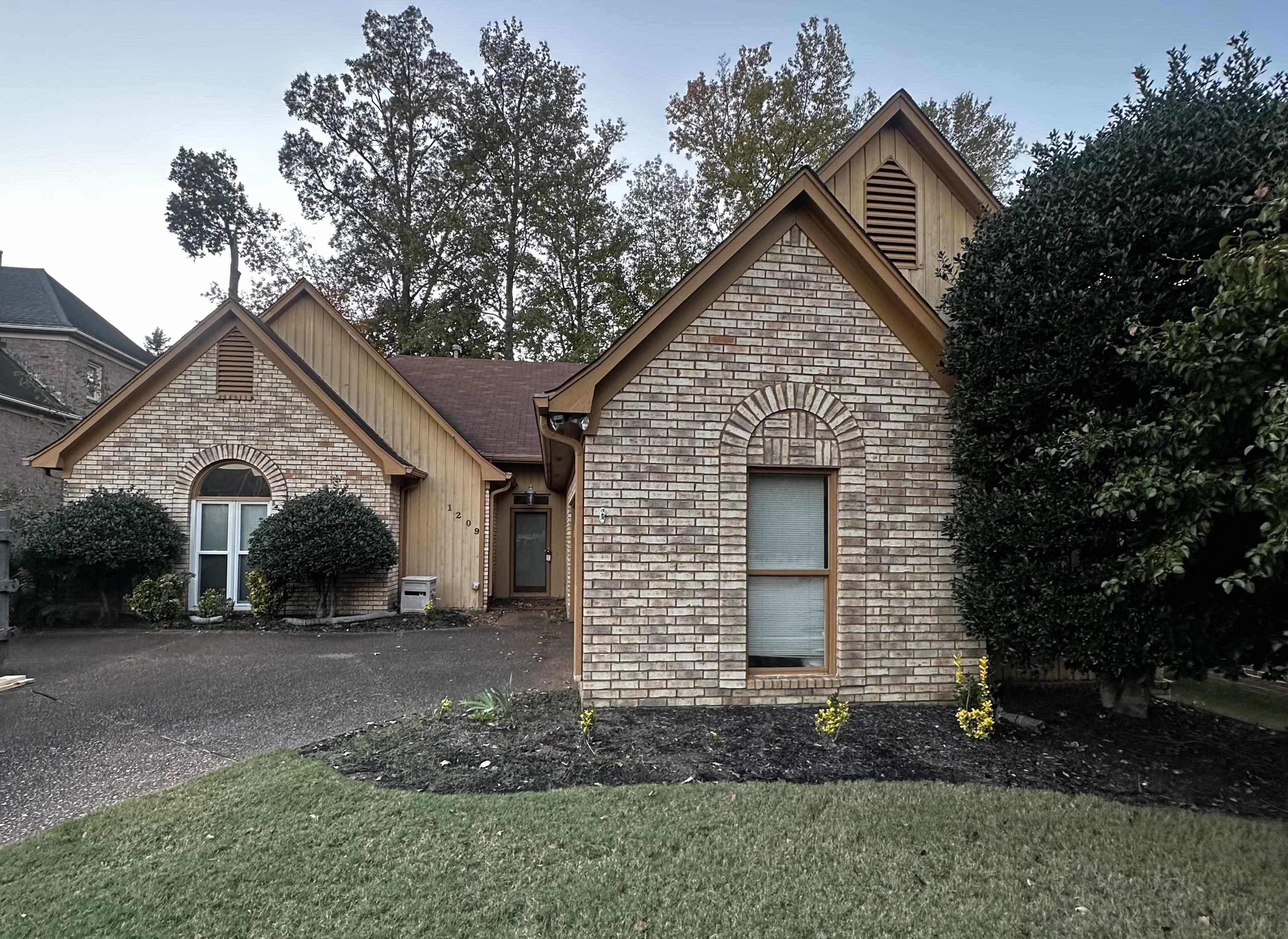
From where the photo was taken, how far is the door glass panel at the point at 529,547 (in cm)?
1563

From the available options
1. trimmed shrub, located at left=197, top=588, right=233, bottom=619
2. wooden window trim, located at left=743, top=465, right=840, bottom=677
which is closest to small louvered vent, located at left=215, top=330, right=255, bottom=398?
trimmed shrub, located at left=197, top=588, right=233, bottom=619

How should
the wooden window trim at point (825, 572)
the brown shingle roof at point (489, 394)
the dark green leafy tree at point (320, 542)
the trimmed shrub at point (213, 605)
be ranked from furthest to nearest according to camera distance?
1. the brown shingle roof at point (489, 394)
2. the trimmed shrub at point (213, 605)
3. the dark green leafy tree at point (320, 542)
4. the wooden window trim at point (825, 572)

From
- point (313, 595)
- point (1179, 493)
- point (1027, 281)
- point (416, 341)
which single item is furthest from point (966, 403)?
point (416, 341)

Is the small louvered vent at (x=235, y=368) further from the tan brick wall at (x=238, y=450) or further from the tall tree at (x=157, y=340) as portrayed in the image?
the tall tree at (x=157, y=340)

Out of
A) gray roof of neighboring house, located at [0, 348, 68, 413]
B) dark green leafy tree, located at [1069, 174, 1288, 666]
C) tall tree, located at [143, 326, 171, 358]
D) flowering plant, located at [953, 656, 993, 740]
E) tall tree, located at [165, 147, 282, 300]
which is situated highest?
tall tree, located at [165, 147, 282, 300]

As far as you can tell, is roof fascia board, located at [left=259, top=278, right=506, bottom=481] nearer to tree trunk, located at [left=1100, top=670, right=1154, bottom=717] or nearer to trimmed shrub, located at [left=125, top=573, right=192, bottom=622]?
trimmed shrub, located at [left=125, top=573, right=192, bottom=622]

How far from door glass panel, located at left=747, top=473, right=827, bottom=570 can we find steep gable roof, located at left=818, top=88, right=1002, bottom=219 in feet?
14.0

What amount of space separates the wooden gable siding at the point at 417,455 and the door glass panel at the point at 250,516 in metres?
2.48

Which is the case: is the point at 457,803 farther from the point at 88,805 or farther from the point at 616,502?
the point at 616,502

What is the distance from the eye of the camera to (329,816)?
3973mm

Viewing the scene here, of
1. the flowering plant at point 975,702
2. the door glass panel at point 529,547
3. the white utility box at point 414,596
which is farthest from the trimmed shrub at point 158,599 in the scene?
the flowering plant at point 975,702

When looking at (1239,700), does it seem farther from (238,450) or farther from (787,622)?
(238,450)

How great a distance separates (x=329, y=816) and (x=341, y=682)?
387 cm

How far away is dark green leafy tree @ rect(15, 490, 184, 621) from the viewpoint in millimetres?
10547
